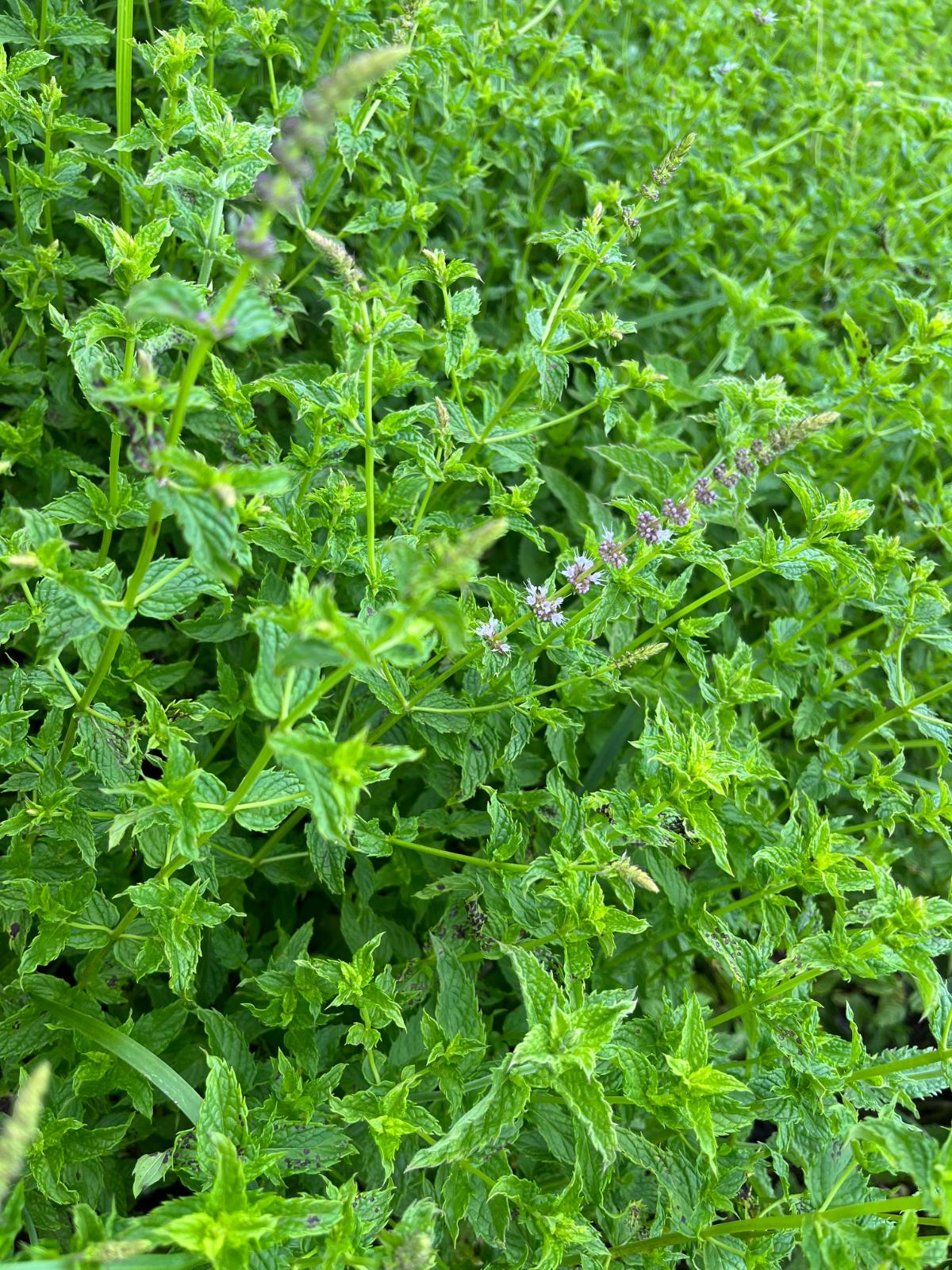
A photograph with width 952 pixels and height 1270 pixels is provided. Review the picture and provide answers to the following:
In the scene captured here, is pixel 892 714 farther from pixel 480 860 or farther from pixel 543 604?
pixel 480 860

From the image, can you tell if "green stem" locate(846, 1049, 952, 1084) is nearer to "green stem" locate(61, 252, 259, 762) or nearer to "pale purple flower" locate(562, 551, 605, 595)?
"pale purple flower" locate(562, 551, 605, 595)

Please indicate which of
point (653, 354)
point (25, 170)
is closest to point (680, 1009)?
point (653, 354)

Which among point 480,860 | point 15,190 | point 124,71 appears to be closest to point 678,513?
point 480,860

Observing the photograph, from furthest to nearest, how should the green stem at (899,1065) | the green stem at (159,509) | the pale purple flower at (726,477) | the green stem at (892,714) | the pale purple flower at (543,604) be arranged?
the green stem at (892,714) → the pale purple flower at (726,477) → the pale purple flower at (543,604) → the green stem at (899,1065) → the green stem at (159,509)

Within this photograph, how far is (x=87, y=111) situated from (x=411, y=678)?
7.67ft

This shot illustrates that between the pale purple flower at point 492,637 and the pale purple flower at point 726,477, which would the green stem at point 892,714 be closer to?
the pale purple flower at point 726,477

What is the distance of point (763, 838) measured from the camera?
8.76 feet

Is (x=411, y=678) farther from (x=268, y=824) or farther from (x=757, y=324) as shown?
(x=757, y=324)

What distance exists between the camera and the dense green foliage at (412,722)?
1.76 metres

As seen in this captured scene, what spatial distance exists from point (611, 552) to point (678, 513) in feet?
0.68

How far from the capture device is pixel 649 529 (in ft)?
7.55

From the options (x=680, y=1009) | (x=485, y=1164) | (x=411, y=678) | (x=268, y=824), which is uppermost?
(x=268, y=824)

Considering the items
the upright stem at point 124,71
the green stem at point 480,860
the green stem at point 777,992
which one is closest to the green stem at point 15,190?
the upright stem at point 124,71

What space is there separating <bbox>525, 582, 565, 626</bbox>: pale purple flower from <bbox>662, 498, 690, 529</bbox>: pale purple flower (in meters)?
0.35
